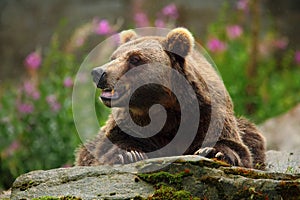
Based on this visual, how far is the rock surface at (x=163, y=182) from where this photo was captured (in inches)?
151

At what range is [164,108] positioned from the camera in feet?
15.8

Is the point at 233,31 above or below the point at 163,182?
above

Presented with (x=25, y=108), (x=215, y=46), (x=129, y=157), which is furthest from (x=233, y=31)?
(x=129, y=157)

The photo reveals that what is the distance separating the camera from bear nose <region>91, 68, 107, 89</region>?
458cm

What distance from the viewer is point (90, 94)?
8070 mm

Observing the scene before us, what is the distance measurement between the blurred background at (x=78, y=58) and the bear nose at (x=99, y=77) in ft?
10.2

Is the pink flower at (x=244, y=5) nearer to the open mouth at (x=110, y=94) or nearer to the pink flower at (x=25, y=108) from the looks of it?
the pink flower at (x=25, y=108)

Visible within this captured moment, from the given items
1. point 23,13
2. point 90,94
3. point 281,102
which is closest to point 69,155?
point 90,94

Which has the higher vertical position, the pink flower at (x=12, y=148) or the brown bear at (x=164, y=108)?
the brown bear at (x=164, y=108)

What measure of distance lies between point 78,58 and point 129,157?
811 centimetres

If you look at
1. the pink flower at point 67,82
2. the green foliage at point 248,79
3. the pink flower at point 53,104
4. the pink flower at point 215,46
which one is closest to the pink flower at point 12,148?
the pink flower at point 53,104

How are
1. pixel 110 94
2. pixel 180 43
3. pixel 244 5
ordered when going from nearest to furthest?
1. pixel 110 94
2. pixel 180 43
3. pixel 244 5

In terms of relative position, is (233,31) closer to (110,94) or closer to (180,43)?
(180,43)

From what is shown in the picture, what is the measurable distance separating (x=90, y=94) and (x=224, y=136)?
3500 millimetres
